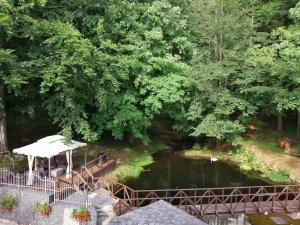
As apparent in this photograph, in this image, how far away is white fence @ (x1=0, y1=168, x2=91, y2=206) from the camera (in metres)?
19.2

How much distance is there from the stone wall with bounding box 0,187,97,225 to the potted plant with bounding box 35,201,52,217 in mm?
188

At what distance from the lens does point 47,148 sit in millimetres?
21016

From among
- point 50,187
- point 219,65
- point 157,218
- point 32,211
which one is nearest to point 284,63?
point 219,65

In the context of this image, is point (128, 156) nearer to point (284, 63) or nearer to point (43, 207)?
point (43, 207)

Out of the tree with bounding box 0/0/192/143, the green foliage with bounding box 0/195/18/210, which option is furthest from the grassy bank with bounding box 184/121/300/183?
the green foliage with bounding box 0/195/18/210

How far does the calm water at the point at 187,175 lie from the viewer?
87.5 feet

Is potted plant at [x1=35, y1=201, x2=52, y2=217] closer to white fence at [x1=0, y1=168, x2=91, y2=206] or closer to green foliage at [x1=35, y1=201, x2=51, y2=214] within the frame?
green foliage at [x1=35, y1=201, x2=51, y2=214]

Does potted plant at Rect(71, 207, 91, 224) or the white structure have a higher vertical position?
the white structure

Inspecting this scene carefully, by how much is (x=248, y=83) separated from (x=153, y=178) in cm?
993

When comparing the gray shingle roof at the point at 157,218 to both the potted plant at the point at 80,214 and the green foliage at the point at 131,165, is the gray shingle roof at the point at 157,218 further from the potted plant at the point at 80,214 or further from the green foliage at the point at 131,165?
the green foliage at the point at 131,165

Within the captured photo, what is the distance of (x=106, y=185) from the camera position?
72.2 feet

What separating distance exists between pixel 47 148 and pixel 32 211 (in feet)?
10.9

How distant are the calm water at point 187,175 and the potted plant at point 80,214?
7.38 meters

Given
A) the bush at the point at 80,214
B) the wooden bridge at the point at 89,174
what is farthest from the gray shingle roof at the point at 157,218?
the wooden bridge at the point at 89,174
